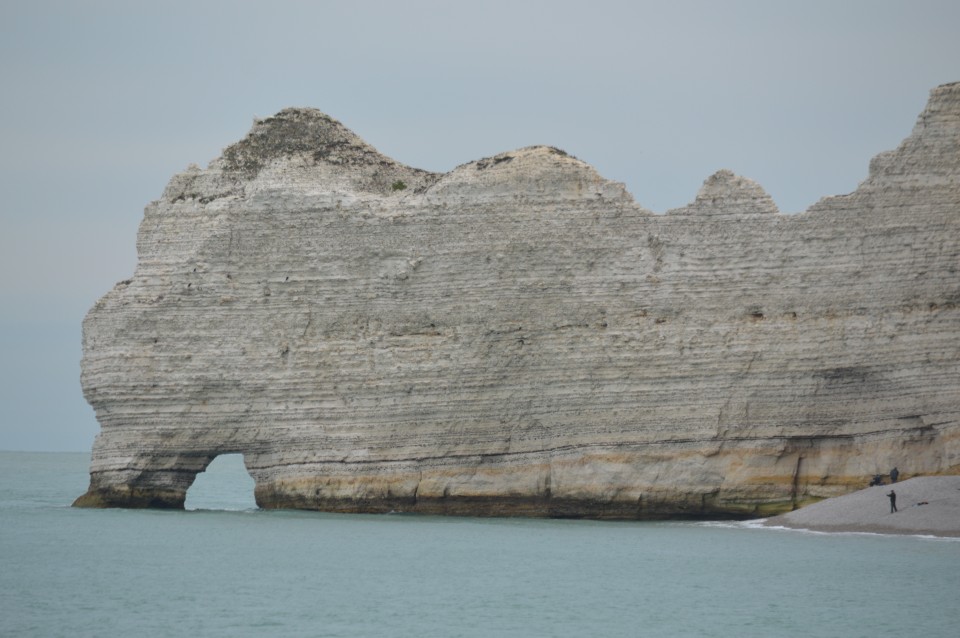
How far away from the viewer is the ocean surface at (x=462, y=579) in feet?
73.7

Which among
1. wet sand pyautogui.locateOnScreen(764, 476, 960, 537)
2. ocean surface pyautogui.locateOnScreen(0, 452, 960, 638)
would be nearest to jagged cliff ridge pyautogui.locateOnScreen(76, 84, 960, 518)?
wet sand pyautogui.locateOnScreen(764, 476, 960, 537)

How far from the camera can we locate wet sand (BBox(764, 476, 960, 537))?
29797 millimetres

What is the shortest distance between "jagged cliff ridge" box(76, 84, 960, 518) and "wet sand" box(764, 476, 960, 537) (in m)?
1.11

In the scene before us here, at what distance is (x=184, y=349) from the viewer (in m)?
35.0

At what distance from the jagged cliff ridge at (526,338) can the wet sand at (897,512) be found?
43.8 inches

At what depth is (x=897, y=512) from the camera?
30219 millimetres

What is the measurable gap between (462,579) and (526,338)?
8.65 m

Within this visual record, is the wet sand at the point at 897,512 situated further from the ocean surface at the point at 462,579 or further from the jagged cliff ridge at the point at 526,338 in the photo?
the jagged cliff ridge at the point at 526,338

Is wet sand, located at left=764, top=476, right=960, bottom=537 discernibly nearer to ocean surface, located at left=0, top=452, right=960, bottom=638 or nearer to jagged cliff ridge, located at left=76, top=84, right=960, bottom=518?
ocean surface, located at left=0, top=452, right=960, bottom=638

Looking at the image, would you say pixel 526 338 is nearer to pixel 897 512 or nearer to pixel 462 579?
pixel 897 512

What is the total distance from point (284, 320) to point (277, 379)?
123 cm

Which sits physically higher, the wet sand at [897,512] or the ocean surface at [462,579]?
the wet sand at [897,512]

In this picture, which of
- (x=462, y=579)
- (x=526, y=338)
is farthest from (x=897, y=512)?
(x=462, y=579)

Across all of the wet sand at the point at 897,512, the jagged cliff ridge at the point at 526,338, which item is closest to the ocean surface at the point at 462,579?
the wet sand at the point at 897,512
